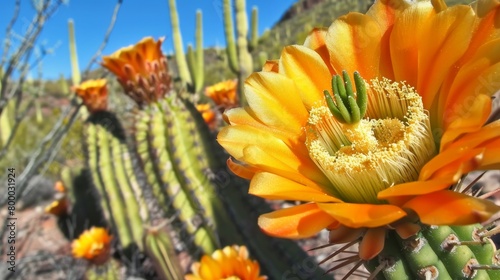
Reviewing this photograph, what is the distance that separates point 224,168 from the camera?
211cm

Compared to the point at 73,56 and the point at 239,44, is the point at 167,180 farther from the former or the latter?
the point at 73,56

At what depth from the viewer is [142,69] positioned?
2.22 m

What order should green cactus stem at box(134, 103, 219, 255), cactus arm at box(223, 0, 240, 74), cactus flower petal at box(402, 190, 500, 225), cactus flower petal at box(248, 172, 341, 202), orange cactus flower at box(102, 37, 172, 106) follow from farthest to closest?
cactus arm at box(223, 0, 240, 74), orange cactus flower at box(102, 37, 172, 106), green cactus stem at box(134, 103, 219, 255), cactus flower petal at box(248, 172, 341, 202), cactus flower petal at box(402, 190, 500, 225)

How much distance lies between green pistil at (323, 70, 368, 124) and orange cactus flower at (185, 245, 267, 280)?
0.85 m

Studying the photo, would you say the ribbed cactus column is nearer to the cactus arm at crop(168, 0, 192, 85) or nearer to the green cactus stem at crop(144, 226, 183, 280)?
the green cactus stem at crop(144, 226, 183, 280)

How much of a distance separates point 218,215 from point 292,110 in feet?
4.11

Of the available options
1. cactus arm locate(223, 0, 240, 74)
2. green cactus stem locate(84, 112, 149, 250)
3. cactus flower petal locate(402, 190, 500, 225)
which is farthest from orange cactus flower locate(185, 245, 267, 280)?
cactus arm locate(223, 0, 240, 74)

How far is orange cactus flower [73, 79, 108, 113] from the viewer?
9.30 feet

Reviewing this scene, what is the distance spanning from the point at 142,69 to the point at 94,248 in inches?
35.4

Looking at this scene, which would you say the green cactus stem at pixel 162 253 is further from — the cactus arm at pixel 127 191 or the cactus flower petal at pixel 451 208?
the cactus flower petal at pixel 451 208

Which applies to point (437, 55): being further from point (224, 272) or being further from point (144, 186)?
point (144, 186)

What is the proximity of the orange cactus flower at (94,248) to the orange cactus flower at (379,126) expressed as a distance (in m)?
1.70

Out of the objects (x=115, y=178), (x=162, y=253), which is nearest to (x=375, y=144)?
(x=162, y=253)

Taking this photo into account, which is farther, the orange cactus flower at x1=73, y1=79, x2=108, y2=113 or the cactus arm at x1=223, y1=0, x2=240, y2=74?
the cactus arm at x1=223, y1=0, x2=240, y2=74
